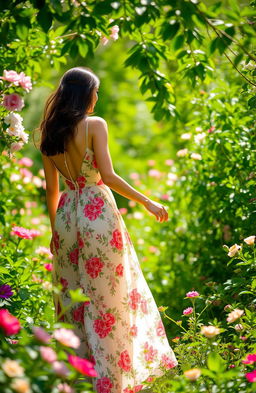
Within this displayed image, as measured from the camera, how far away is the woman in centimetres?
259

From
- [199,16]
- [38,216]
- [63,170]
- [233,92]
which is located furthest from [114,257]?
[38,216]

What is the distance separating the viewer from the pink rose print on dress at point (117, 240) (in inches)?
104

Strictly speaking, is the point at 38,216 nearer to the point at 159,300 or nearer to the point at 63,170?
the point at 159,300

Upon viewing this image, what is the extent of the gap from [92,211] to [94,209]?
0.04 feet

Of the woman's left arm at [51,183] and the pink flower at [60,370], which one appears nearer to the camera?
the pink flower at [60,370]

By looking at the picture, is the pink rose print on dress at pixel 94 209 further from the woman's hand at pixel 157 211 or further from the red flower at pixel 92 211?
the woman's hand at pixel 157 211

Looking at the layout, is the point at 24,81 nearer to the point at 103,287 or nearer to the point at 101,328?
the point at 103,287

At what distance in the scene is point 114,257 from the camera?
2.64 metres

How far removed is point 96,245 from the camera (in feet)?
8.55

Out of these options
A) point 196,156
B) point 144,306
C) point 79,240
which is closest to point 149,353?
point 144,306

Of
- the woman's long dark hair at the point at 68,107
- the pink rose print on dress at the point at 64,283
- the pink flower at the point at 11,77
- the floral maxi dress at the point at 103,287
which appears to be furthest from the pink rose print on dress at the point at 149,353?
the pink flower at the point at 11,77

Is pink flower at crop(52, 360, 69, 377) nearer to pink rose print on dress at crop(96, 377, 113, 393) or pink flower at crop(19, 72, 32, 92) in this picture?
pink rose print on dress at crop(96, 377, 113, 393)

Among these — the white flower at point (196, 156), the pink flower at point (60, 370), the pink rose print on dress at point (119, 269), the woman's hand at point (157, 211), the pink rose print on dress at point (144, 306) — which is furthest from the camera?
the white flower at point (196, 156)

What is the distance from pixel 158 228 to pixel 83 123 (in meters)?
2.14
